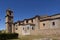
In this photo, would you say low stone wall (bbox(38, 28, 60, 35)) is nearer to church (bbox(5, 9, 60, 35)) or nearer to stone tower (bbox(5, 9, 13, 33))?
church (bbox(5, 9, 60, 35))

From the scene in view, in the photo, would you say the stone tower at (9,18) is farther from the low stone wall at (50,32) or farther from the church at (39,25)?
the low stone wall at (50,32)

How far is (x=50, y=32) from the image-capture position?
40.0 meters

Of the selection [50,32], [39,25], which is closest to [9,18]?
[39,25]

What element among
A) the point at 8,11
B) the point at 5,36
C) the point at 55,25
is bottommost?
the point at 5,36

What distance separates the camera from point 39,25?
47344 millimetres

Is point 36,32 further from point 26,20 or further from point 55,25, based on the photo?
point 26,20

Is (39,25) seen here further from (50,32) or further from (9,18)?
(9,18)

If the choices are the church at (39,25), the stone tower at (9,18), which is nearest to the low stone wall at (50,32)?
the church at (39,25)

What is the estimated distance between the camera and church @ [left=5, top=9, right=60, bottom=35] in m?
41.2

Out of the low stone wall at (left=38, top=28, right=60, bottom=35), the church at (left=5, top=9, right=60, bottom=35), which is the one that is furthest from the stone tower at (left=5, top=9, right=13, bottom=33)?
the low stone wall at (left=38, top=28, right=60, bottom=35)

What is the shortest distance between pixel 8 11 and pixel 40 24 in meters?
16.4

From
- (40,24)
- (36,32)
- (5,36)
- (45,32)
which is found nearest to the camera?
(5,36)

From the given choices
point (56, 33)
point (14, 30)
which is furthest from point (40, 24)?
point (14, 30)

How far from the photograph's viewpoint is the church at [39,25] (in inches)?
1623
